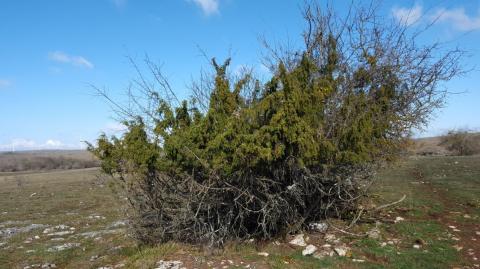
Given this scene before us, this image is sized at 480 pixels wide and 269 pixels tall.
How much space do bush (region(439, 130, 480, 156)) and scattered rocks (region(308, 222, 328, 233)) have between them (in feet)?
151

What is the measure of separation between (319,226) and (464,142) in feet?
158

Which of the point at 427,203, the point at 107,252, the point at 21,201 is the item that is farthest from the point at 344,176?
the point at 21,201

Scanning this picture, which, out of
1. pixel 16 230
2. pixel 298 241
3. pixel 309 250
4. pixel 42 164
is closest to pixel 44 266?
pixel 298 241

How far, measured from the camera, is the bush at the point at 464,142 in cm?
5209

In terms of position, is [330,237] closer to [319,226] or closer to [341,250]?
[319,226]

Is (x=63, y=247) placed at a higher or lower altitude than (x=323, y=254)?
lower

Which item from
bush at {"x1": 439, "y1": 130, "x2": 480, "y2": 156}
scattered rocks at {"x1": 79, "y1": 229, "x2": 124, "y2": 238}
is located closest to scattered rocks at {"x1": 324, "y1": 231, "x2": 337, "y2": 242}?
scattered rocks at {"x1": 79, "y1": 229, "x2": 124, "y2": 238}

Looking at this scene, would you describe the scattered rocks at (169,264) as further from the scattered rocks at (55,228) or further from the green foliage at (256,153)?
the scattered rocks at (55,228)

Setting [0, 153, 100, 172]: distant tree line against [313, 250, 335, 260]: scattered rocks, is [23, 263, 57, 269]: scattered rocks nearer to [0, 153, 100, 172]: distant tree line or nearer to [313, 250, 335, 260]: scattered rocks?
[313, 250, 335, 260]: scattered rocks

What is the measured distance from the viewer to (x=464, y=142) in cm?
5250

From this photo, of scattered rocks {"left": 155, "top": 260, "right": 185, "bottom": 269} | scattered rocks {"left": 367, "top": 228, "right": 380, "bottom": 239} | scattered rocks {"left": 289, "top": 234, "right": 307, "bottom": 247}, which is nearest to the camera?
scattered rocks {"left": 155, "top": 260, "right": 185, "bottom": 269}

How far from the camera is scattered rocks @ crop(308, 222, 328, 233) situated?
1107 cm

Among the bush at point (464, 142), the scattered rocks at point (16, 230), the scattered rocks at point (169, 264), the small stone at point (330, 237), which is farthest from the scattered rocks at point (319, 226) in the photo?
the bush at point (464, 142)

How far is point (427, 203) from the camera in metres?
14.0
